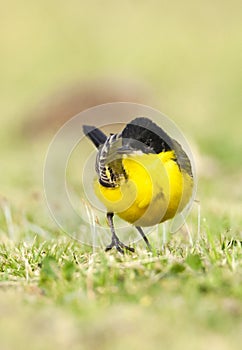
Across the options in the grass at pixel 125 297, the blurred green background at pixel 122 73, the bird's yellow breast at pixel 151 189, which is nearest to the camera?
the grass at pixel 125 297

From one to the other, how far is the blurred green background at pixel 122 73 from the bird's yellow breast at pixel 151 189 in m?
3.39

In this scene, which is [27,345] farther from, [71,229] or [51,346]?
[71,229]

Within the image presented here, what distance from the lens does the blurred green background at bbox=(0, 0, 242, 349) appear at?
13.4 m

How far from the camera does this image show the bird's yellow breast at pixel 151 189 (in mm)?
5293

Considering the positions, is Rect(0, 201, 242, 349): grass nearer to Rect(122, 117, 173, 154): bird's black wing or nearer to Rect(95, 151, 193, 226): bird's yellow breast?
Rect(95, 151, 193, 226): bird's yellow breast

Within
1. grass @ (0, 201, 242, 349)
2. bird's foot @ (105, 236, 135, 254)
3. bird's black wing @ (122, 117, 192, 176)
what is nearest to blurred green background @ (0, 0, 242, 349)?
bird's foot @ (105, 236, 135, 254)

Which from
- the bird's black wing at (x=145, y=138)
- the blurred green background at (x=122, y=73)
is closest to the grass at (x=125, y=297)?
the bird's black wing at (x=145, y=138)

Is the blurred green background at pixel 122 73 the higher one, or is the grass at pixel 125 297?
the blurred green background at pixel 122 73

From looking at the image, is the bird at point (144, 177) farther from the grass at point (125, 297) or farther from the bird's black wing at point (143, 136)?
the grass at point (125, 297)

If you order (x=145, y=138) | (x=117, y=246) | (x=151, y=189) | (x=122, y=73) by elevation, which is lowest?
(x=117, y=246)

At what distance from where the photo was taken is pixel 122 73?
25.7 meters

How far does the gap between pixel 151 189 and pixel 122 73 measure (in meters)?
20.8

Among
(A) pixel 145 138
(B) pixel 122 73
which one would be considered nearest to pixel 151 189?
(A) pixel 145 138

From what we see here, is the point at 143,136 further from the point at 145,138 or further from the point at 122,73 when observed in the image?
the point at 122,73
